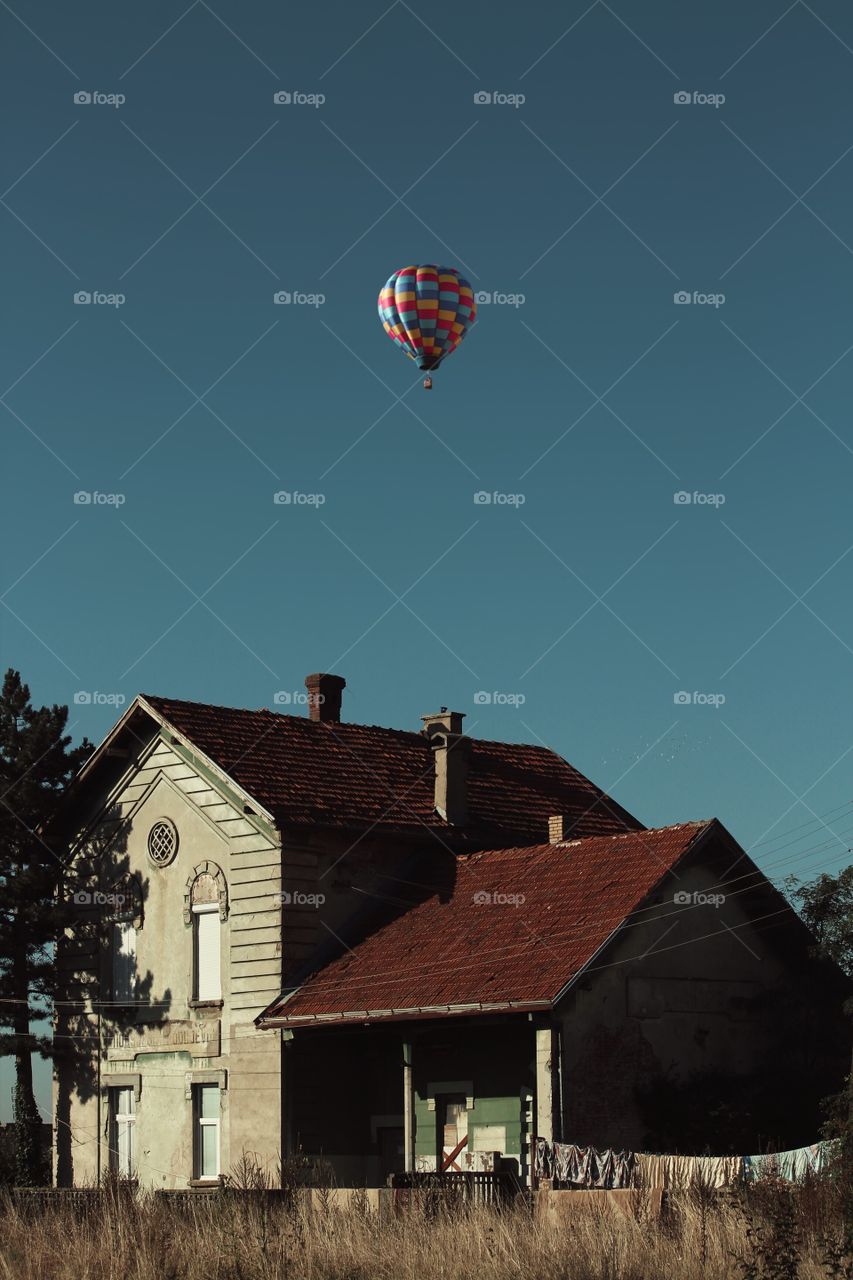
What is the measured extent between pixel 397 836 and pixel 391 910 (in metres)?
1.49

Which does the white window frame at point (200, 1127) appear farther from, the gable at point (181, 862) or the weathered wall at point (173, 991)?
the gable at point (181, 862)

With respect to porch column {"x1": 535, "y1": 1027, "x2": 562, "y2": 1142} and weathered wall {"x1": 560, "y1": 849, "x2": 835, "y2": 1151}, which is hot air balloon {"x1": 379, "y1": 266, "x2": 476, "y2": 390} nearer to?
weathered wall {"x1": 560, "y1": 849, "x2": 835, "y2": 1151}

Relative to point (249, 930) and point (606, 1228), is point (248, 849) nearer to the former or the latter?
point (249, 930)

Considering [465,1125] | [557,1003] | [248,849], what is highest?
[248,849]

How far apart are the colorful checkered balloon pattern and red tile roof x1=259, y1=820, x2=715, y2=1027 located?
39.9 ft

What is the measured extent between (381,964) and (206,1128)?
5.10 m

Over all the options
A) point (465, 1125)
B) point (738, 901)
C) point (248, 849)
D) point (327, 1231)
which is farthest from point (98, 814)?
point (327, 1231)

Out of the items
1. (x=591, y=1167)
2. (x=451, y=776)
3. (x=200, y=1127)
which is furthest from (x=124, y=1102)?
(x=591, y=1167)

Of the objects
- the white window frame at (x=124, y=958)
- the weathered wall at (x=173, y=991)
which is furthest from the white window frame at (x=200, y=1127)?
the white window frame at (x=124, y=958)

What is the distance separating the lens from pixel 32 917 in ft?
117

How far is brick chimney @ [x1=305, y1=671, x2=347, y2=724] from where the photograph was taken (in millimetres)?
38344

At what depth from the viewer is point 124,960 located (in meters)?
35.1

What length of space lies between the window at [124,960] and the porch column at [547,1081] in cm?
1059

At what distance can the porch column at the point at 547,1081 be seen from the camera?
26688mm
